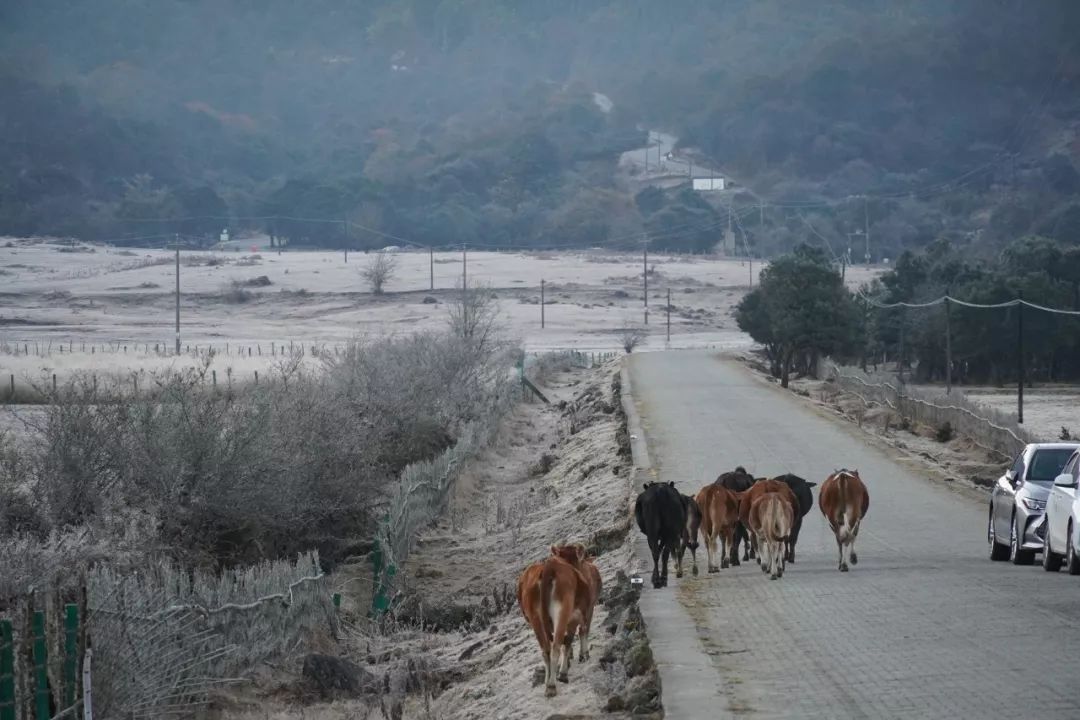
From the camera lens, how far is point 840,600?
1519 centimetres

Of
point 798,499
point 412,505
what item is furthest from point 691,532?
point 412,505

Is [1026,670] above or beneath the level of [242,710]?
above

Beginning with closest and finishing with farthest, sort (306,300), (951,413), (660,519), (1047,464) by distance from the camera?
(660,519) < (1047,464) < (951,413) < (306,300)

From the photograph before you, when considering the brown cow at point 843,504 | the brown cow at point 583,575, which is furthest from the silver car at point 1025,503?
the brown cow at point 583,575

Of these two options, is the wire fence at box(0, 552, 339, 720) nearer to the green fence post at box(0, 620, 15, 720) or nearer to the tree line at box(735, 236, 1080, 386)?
the green fence post at box(0, 620, 15, 720)

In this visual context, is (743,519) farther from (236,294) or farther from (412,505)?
(236,294)

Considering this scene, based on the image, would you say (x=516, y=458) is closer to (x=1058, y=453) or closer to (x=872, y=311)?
(x=1058, y=453)

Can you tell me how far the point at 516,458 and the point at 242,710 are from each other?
81.9 feet

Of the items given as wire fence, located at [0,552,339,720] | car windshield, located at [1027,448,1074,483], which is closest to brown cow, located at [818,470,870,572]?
car windshield, located at [1027,448,1074,483]

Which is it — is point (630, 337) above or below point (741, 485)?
above

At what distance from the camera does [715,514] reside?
17.0 meters

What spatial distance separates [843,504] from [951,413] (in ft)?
65.2

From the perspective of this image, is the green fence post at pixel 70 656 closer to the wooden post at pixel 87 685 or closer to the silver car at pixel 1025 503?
the wooden post at pixel 87 685

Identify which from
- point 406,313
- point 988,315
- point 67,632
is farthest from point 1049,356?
point 67,632
